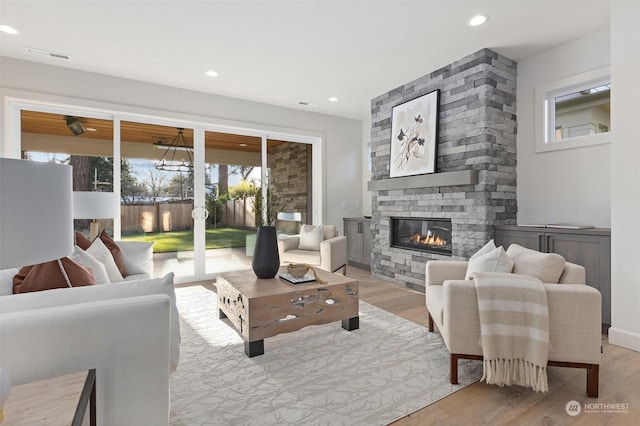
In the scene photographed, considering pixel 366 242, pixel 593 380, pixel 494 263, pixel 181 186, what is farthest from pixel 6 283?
pixel 366 242

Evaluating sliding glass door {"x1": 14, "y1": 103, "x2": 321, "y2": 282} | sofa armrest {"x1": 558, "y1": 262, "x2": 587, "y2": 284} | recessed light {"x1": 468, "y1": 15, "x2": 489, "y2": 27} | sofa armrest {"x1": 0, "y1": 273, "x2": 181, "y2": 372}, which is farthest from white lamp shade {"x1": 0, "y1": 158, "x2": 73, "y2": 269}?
recessed light {"x1": 468, "y1": 15, "x2": 489, "y2": 27}

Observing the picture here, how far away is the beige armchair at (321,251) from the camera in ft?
13.6

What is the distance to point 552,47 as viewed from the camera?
10.8 feet

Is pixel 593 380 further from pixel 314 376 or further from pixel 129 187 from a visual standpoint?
pixel 129 187

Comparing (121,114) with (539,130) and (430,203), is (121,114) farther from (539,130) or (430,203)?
(539,130)

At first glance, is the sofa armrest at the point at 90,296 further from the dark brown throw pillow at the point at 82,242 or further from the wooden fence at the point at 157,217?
the wooden fence at the point at 157,217

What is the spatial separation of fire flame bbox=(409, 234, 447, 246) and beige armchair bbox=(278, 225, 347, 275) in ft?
3.04

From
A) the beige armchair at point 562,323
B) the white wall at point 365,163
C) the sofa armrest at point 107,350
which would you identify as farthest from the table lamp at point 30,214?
the white wall at point 365,163

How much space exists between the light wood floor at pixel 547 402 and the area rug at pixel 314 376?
0.32 feet

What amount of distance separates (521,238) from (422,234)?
1213 mm

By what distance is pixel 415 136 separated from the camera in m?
4.03

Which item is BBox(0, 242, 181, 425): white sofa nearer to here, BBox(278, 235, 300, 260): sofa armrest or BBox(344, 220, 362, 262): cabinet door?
BBox(278, 235, 300, 260): sofa armrest

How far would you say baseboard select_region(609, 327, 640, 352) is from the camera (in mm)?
2320

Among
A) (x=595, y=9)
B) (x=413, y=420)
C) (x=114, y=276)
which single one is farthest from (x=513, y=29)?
(x=114, y=276)
